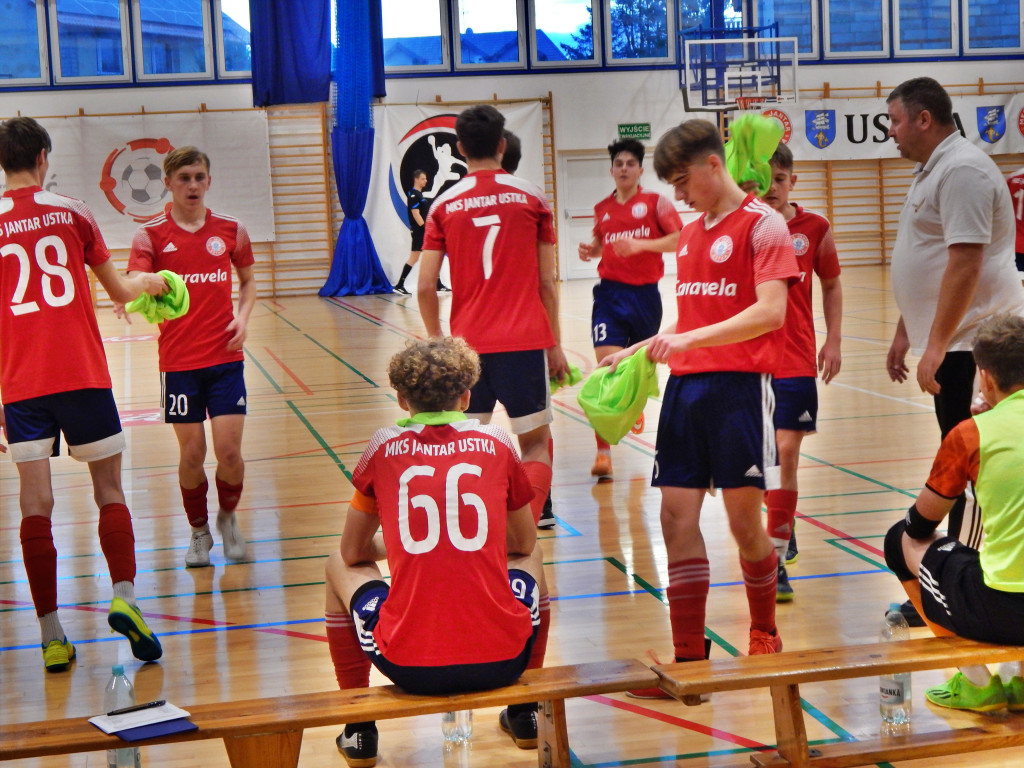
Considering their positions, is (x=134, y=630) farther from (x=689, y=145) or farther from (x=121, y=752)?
(x=689, y=145)

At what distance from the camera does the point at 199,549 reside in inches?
194

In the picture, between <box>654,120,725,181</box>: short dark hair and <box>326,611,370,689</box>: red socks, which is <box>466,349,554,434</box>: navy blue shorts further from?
<box>326,611,370,689</box>: red socks

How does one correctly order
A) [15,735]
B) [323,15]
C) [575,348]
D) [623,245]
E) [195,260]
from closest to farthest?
[15,735] < [623,245] < [195,260] < [575,348] < [323,15]

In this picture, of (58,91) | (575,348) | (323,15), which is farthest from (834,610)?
(58,91)

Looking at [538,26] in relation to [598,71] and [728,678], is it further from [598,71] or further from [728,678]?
[728,678]

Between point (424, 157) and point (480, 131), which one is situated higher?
point (424, 157)

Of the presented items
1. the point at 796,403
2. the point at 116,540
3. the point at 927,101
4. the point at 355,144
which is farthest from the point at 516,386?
the point at 355,144

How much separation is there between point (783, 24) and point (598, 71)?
3.52 m

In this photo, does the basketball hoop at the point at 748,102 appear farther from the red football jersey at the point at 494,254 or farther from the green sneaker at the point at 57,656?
the green sneaker at the point at 57,656

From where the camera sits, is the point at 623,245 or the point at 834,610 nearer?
the point at 834,610

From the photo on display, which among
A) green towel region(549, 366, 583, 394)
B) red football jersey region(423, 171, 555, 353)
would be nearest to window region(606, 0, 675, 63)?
green towel region(549, 366, 583, 394)

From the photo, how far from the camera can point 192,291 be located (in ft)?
15.8

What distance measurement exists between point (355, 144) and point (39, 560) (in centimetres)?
1514

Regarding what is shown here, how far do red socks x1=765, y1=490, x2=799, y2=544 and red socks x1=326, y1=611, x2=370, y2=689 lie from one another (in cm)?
189
